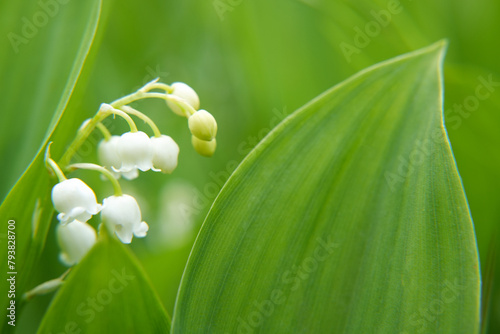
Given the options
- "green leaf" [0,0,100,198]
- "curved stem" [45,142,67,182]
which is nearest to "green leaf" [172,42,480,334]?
"curved stem" [45,142,67,182]

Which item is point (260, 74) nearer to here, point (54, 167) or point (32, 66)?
point (32, 66)

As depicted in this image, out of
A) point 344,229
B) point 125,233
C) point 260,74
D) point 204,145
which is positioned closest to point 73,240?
point 125,233

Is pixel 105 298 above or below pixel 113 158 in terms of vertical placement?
below

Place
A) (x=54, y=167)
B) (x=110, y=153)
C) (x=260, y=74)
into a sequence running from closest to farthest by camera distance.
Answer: (x=54, y=167) < (x=110, y=153) < (x=260, y=74)

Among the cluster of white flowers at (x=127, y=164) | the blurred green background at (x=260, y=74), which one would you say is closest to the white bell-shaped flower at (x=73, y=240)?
the cluster of white flowers at (x=127, y=164)

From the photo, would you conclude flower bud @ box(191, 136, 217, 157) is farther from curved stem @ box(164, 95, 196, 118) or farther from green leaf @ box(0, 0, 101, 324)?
green leaf @ box(0, 0, 101, 324)

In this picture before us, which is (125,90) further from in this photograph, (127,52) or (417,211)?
(417,211)

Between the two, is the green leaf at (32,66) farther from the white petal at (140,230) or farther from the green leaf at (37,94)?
the white petal at (140,230)
